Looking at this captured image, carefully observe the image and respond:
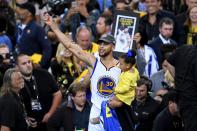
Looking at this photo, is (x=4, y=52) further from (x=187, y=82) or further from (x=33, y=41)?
(x=187, y=82)

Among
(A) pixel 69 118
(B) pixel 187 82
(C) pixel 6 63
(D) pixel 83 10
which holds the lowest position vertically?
(A) pixel 69 118

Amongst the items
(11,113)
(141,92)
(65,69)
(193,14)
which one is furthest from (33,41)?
(141,92)

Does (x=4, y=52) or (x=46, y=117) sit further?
(x=4, y=52)

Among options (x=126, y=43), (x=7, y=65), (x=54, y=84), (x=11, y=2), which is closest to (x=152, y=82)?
(x=126, y=43)

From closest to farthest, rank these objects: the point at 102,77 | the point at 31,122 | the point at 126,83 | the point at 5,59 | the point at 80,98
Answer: the point at 126,83
the point at 102,77
the point at 80,98
the point at 31,122
the point at 5,59

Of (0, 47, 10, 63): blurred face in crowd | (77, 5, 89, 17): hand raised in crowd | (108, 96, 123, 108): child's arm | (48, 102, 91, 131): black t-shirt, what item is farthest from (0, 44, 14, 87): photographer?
(108, 96, 123, 108): child's arm

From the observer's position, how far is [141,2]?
52.5 feet

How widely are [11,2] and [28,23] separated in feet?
10.2

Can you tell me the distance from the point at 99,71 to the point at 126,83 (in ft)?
2.68

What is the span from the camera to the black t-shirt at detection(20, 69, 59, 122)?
40.2ft

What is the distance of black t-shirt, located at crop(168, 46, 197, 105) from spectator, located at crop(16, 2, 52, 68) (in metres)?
4.94

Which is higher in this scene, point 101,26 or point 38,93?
point 101,26

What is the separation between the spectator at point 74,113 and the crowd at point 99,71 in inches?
0.5

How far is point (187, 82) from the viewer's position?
30.2 feet
